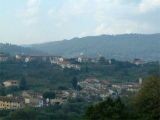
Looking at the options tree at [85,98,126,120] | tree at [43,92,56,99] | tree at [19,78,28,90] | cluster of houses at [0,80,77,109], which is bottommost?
cluster of houses at [0,80,77,109]

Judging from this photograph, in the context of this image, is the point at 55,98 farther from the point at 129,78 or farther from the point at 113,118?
the point at 113,118

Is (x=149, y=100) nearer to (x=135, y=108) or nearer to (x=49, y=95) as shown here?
(x=135, y=108)

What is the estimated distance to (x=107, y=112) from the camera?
23.7 meters

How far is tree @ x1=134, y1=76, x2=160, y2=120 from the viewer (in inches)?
923

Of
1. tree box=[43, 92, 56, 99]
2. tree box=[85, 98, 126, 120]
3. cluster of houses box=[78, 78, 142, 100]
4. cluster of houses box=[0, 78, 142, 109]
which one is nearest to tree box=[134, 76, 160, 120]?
tree box=[85, 98, 126, 120]

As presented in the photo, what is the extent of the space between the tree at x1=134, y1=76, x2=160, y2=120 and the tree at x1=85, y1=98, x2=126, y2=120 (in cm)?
86

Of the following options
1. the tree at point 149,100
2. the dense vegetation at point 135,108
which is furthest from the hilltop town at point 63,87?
the dense vegetation at point 135,108

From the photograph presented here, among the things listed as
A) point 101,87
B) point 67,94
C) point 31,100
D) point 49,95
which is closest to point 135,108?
point 49,95

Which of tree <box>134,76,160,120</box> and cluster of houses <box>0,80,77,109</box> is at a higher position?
tree <box>134,76,160,120</box>

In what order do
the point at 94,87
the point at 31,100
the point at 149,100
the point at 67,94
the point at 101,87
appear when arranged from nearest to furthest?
1. the point at 149,100
2. the point at 31,100
3. the point at 67,94
4. the point at 101,87
5. the point at 94,87

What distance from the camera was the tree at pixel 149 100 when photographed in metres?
23.4

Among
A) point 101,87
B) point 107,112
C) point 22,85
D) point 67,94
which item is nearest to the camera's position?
point 107,112

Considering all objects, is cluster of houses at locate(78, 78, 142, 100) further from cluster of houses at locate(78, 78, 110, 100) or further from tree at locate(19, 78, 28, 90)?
tree at locate(19, 78, 28, 90)

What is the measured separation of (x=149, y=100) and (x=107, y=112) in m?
2.07
